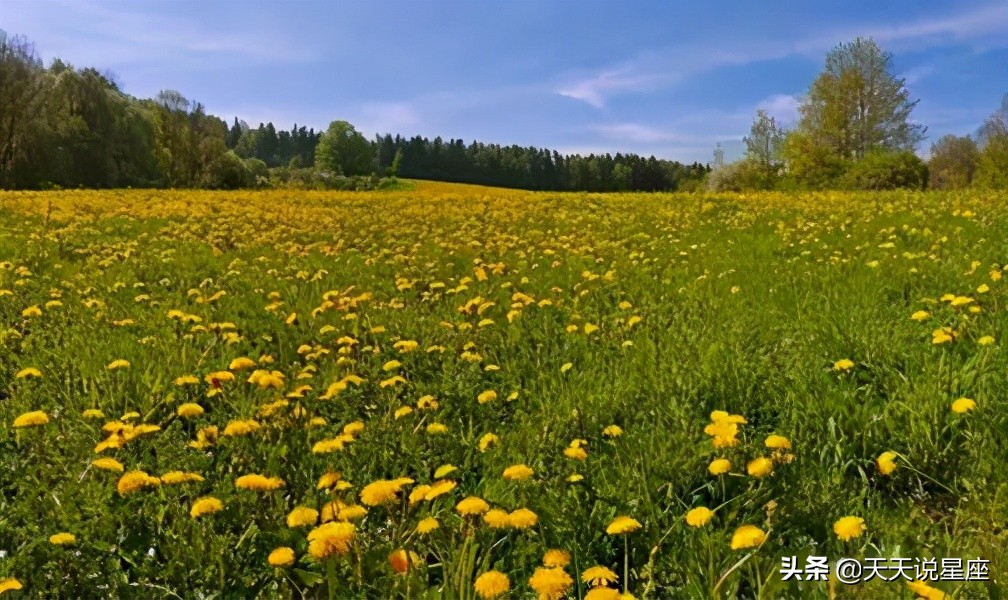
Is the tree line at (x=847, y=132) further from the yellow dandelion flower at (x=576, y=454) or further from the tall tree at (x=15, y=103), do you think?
the tall tree at (x=15, y=103)

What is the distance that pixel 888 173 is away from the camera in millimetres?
24594

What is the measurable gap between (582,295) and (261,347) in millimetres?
2361

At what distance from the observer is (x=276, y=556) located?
1734 mm

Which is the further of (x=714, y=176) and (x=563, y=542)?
(x=714, y=176)

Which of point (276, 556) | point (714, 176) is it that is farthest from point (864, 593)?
point (714, 176)

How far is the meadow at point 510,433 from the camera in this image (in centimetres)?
185

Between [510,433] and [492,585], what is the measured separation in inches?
42.1

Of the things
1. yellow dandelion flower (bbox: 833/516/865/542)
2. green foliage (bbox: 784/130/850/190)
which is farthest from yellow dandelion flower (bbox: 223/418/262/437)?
green foliage (bbox: 784/130/850/190)

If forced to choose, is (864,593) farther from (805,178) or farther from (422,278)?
(805,178)

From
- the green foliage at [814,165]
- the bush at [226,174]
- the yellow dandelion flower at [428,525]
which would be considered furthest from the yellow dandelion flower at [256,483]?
the bush at [226,174]

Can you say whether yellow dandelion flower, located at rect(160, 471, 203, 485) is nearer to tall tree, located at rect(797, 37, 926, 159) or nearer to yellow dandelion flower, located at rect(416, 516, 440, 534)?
yellow dandelion flower, located at rect(416, 516, 440, 534)

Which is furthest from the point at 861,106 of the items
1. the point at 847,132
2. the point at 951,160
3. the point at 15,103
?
the point at 15,103

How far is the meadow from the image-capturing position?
1.85 metres

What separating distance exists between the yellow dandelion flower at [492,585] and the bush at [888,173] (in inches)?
1072
